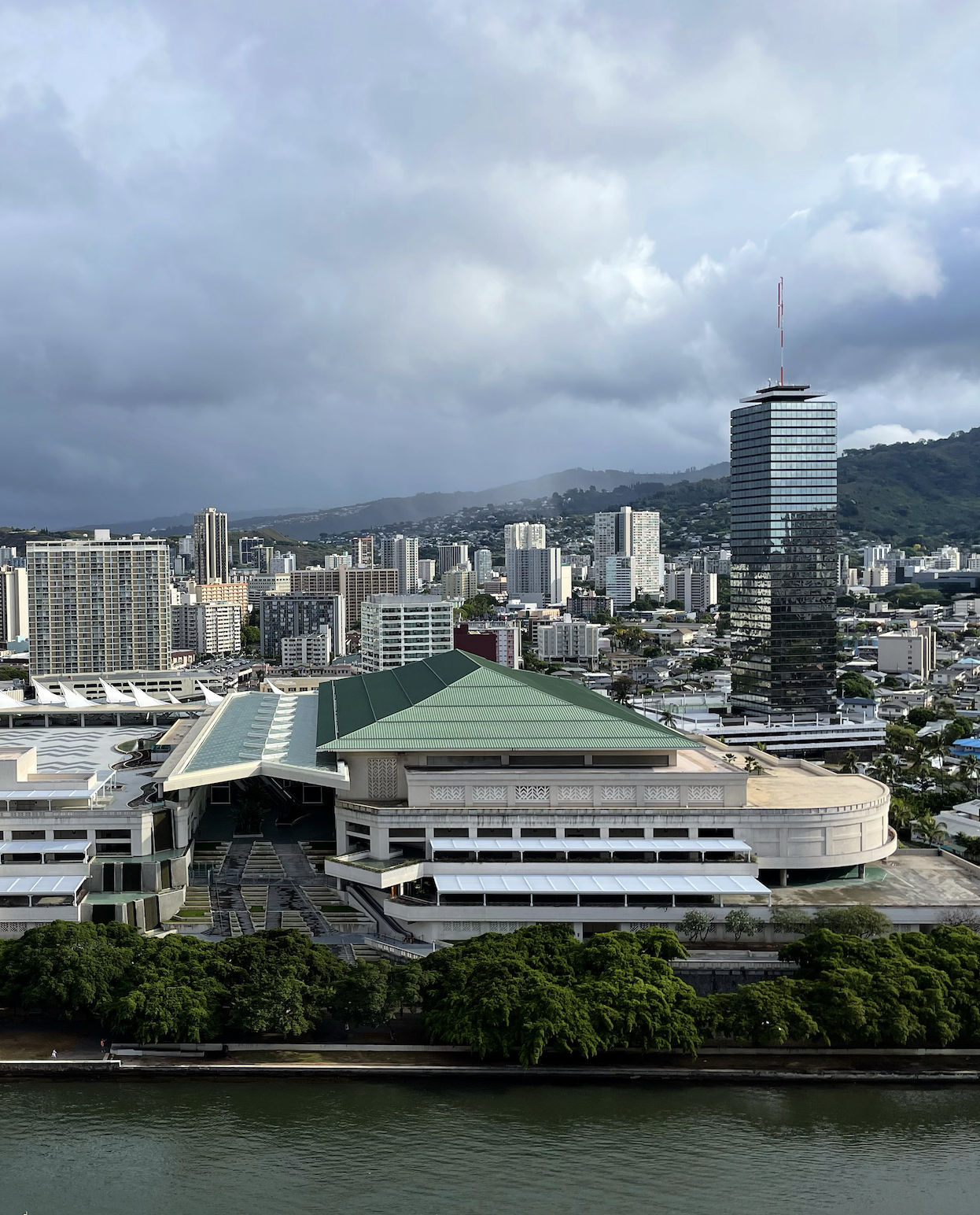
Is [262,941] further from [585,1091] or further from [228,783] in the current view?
[228,783]

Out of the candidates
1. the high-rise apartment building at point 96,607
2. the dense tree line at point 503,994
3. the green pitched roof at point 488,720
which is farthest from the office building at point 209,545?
the dense tree line at point 503,994

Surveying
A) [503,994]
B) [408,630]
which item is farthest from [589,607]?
[503,994]

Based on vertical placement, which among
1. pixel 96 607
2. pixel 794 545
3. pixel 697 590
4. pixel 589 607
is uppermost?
pixel 794 545

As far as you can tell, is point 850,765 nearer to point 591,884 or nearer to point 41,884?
point 591,884

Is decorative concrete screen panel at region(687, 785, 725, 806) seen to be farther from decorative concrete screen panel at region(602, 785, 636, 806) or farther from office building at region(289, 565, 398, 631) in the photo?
office building at region(289, 565, 398, 631)

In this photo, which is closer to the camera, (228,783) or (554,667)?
(228,783)

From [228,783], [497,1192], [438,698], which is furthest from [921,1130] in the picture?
[228,783]

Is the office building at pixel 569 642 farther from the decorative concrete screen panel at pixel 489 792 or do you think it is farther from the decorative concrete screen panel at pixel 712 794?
the decorative concrete screen panel at pixel 489 792
